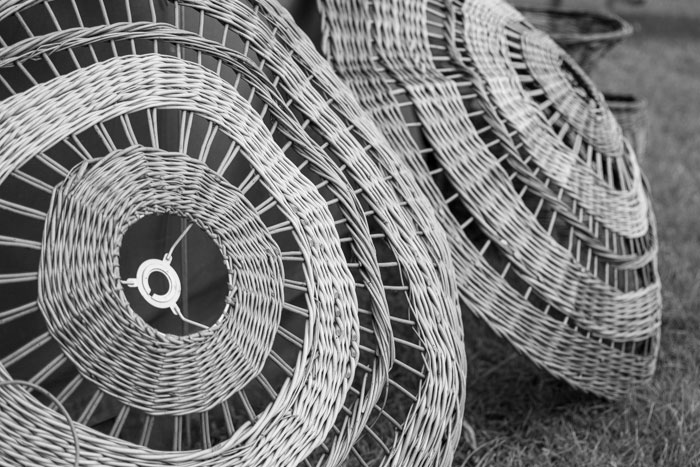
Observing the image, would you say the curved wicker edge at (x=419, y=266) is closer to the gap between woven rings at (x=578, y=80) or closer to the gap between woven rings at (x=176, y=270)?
the gap between woven rings at (x=176, y=270)

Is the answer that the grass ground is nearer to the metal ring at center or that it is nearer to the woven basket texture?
the woven basket texture

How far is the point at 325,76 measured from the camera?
1374mm

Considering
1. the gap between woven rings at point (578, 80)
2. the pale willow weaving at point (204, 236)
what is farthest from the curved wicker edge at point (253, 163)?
the gap between woven rings at point (578, 80)

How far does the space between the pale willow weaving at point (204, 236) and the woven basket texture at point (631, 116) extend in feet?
5.07

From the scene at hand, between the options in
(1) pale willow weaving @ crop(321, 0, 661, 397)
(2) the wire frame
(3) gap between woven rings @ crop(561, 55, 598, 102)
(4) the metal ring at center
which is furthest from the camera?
(2) the wire frame

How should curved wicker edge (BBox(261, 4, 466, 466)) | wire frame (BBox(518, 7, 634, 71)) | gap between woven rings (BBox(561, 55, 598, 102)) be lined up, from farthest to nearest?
wire frame (BBox(518, 7, 634, 71))
gap between woven rings (BBox(561, 55, 598, 102))
curved wicker edge (BBox(261, 4, 466, 466))

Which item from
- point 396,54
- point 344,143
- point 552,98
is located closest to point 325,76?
point 344,143

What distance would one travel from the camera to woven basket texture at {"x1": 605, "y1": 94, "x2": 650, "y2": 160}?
2.69 metres

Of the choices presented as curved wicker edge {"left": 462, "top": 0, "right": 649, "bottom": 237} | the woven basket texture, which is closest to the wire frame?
the woven basket texture

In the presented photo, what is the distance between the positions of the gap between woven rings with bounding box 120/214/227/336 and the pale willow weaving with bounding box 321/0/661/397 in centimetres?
43

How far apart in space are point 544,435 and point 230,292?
814mm

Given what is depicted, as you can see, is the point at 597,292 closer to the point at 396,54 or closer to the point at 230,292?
the point at 396,54

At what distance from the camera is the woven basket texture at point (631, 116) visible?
2688 mm

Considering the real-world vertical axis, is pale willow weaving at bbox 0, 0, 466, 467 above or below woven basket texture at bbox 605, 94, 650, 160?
above
